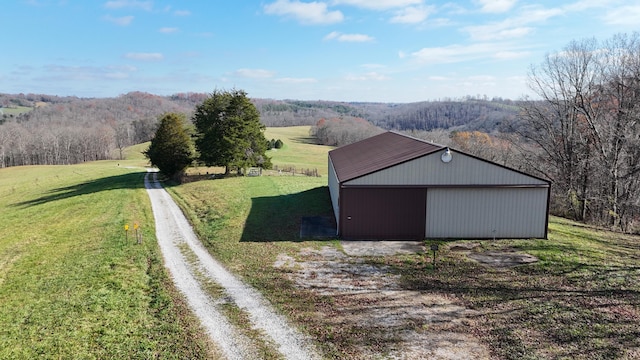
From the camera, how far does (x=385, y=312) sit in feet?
37.6

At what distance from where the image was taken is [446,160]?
18.3m

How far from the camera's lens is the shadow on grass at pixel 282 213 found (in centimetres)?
1967

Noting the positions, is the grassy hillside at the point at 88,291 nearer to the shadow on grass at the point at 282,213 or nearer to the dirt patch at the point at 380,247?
the shadow on grass at the point at 282,213

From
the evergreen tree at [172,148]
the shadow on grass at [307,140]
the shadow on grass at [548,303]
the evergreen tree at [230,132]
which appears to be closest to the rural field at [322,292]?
the shadow on grass at [548,303]

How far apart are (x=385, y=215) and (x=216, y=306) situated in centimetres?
934

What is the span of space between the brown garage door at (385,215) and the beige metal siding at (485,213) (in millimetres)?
612

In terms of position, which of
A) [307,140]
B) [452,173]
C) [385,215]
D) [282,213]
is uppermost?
[452,173]

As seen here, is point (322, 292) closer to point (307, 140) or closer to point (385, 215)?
point (385, 215)

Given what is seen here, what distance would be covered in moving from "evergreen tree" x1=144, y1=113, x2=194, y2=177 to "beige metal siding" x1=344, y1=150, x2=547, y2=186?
25147mm

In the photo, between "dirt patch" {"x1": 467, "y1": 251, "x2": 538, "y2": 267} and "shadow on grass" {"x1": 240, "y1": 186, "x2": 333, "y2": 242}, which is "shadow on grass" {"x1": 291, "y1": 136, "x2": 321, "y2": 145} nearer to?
"shadow on grass" {"x1": 240, "y1": 186, "x2": 333, "y2": 242}

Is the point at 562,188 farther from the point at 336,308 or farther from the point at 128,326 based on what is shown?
the point at 128,326

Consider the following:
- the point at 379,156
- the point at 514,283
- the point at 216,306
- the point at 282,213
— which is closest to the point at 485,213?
the point at 514,283

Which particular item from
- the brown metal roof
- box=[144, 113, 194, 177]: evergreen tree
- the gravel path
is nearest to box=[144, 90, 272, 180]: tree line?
box=[144, 113, 194, 177]: evergreen tree

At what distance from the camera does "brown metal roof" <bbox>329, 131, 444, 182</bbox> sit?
19.5 meters
